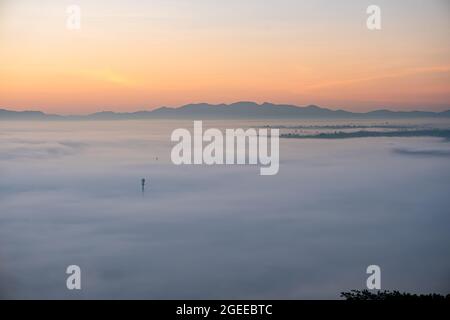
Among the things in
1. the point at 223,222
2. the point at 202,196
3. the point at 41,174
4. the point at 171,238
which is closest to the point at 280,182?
the point at 202,196

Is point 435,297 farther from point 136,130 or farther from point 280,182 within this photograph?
point 136,130

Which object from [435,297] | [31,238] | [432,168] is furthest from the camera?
[432,168]

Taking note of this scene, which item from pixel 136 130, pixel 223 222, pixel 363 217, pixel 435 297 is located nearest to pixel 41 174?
pixel 223 222

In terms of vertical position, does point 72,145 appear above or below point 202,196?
above

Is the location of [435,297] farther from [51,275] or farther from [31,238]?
[31,238]

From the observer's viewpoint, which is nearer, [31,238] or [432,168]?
[31,238]

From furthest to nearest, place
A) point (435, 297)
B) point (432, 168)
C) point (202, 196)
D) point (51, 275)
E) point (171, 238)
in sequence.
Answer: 1. point (432, 168)
2. point (202, 196)
3. point (171, 238)
4. point (51, 275)
5. point (435, 297)
